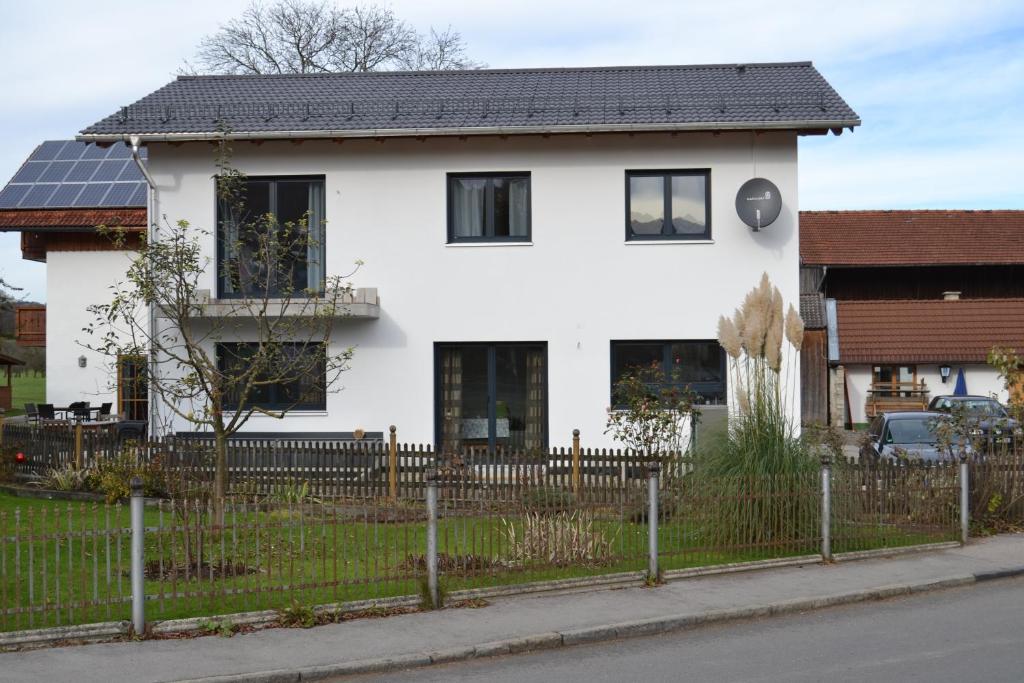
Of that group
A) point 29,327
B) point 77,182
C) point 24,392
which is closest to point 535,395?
point 77,182

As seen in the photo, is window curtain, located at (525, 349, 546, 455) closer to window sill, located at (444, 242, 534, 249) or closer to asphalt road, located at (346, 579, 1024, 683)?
window sill, located at (444, 242, 534, 249)

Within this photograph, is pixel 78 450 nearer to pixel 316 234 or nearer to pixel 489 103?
pixel 316 234

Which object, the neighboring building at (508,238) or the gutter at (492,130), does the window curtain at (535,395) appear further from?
the gutter at (492,130)

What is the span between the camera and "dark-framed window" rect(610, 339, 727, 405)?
1877cm

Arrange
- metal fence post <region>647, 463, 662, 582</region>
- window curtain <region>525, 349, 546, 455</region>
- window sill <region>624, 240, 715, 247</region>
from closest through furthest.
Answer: metal fence post <region>647, 463, 662, 582</region>, window sill <region>624, 240, 715, 247</region>, window curtain <region>525, 349, 546, 455</region>

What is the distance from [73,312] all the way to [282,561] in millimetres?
22817

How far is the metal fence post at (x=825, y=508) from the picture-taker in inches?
472

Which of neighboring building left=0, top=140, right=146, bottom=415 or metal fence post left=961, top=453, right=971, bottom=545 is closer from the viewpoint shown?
metal fence post left=961, top=453, right=971, bottom=545

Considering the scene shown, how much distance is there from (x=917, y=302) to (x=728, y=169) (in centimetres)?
1581

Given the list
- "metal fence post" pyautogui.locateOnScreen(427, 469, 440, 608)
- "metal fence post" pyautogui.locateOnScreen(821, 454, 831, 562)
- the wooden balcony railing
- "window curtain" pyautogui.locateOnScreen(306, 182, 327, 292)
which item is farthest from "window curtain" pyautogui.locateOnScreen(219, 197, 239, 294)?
the wooden balcony railing

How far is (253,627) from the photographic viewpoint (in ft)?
30.1

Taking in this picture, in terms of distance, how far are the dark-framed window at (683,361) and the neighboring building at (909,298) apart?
42.1 ft

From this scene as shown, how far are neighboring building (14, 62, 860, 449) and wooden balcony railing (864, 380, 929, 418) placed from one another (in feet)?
42.6

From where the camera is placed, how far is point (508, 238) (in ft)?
62.6
